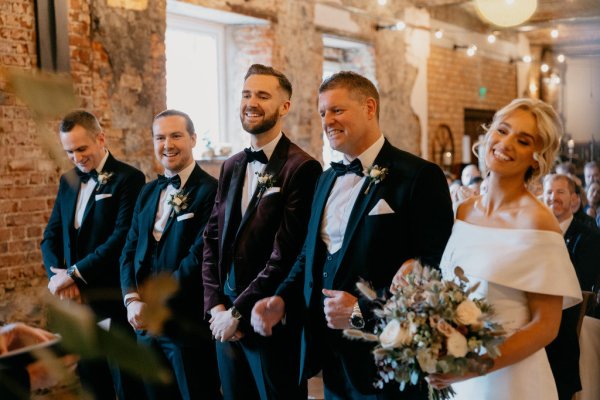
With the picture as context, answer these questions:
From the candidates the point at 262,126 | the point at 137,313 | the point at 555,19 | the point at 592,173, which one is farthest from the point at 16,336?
the point at 555,19

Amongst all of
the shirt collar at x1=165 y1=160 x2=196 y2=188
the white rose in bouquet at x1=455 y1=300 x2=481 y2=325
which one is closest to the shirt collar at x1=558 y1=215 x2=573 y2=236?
the shirt collar at x1=165 y1=160 x2=196 y2=188

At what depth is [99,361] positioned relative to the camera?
500 mm

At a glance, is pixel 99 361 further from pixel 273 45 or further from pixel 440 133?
pixel 440 133

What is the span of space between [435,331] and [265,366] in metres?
1.31

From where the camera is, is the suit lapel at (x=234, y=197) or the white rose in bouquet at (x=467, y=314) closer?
the white rose in bouquet at (x=467, y=314)

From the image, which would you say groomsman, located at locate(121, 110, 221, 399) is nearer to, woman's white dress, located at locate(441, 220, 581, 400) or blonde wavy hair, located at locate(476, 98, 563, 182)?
woman's white dress, located at locate(441, 220, 581, 400)

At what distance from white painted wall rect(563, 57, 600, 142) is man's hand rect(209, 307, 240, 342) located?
1558 cm

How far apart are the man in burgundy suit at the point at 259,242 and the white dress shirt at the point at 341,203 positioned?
339mm

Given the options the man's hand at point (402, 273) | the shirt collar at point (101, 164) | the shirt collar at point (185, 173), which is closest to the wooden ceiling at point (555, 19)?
the shirt collar at point (101, 164)

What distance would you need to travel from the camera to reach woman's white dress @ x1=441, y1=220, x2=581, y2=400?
7.14ft

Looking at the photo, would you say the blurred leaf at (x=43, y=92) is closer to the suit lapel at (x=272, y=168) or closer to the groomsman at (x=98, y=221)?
the suit lapel at (x=272, y=168)

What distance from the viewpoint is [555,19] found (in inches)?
502

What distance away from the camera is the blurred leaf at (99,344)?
1.54 feet

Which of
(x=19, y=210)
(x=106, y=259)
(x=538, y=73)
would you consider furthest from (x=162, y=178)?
(x=538, y=73)
